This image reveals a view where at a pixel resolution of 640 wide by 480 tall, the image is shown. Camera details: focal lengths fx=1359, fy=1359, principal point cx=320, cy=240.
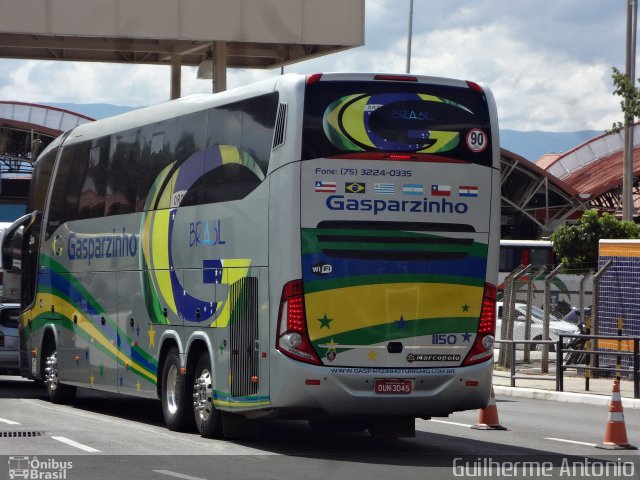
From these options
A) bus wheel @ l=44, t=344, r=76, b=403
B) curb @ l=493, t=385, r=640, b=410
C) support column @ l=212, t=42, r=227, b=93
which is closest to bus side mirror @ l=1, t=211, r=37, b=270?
bus wheel @ l=44, t=344, r=76, b=403

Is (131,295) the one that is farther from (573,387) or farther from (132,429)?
(573,387)

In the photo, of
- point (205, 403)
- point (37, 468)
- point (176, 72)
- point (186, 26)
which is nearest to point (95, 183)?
point (205, 403)

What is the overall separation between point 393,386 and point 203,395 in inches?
107

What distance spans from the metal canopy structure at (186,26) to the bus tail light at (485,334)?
59.3 feet

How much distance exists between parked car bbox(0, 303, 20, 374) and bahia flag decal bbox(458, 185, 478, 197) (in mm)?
12761

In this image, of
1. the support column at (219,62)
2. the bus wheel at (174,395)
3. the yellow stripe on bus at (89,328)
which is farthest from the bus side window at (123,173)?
the support column at (219,62)

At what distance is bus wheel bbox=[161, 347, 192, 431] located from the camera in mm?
16516

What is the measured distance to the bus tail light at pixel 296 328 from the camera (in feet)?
46.6

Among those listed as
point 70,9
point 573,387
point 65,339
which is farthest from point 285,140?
point 70,9

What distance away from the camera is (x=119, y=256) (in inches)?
747

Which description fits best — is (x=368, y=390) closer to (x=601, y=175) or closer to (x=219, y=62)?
(x=219, y=62)

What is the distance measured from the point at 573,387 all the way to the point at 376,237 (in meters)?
12.5

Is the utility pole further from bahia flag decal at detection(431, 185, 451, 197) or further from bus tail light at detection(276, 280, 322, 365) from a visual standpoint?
bus tail light at detection(276, 280, 322, 365)

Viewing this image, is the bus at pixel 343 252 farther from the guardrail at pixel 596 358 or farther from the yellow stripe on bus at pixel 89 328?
the guardrail at pixel 596 358
